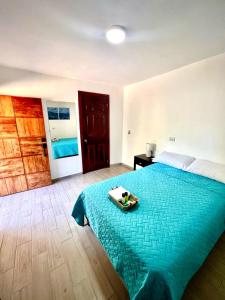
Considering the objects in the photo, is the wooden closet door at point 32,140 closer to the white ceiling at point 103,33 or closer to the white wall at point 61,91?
the white wall at point 61,91

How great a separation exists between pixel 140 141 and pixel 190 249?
2704 mm

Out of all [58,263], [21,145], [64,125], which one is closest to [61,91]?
[64,125]

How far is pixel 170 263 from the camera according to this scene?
866 millimetres

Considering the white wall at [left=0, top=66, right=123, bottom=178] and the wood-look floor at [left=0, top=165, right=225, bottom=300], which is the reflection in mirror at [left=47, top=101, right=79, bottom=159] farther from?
the wood-look floor at [left=0, top=165, right=225, bottom=300]

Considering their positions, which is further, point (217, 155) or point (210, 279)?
point (217, 155)

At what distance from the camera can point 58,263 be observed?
1.38 meters

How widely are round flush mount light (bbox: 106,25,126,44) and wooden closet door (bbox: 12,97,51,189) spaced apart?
1861 millimetres

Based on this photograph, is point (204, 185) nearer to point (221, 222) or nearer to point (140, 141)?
point (221, 222)

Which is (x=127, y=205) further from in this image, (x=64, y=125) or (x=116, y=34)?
(x=64, y=125)

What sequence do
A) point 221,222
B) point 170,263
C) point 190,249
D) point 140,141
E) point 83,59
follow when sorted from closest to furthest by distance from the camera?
point 170,263 → point 190,249 → point 221,222 → point 83,59 → point 140,141

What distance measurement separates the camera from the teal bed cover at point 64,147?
3086mm

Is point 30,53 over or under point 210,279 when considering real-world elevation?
over

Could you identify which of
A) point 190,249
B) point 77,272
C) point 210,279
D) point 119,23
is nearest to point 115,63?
point 119,23

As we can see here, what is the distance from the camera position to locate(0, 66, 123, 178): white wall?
7.90 feet
